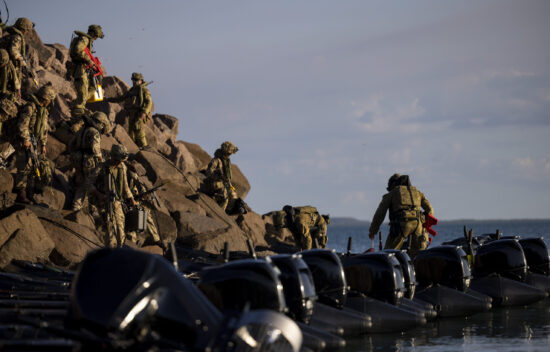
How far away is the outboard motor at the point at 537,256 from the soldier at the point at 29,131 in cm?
1253

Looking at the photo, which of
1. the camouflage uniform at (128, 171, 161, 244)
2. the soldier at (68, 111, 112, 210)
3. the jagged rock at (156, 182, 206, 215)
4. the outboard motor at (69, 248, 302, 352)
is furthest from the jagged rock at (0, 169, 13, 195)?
the outboard motor at (69, 248, 302, 352)

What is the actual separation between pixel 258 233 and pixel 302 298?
21.2 m

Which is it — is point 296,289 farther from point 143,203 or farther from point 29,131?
point 143,203

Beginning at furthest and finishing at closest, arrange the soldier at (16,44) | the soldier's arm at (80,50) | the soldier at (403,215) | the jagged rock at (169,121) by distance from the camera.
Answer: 1. the jagged rock at (169,121)
2. the soldier's arm at (80,50)
3. the soldier at (16,44)
4. the soldier at (403,215)

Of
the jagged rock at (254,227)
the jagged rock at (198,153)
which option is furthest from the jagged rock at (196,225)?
the jagged rock at (198,153)

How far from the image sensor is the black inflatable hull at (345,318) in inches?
480

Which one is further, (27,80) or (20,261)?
(27,80)

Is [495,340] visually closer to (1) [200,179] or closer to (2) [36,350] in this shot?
(2) [36,350]

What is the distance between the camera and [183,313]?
713 cm

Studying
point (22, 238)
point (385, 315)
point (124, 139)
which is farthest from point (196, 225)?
point (385, 315)

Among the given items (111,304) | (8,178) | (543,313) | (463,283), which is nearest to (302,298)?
(111,304)

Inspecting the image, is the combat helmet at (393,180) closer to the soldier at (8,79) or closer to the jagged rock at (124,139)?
the soldier at (8,79)

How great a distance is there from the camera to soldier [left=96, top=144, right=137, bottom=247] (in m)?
17.1

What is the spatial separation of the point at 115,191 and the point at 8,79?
533 centimetres
